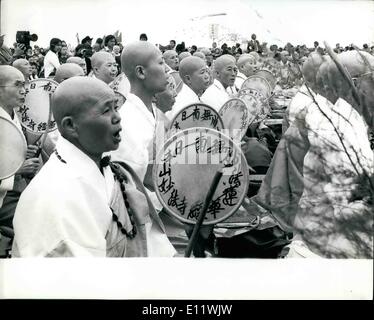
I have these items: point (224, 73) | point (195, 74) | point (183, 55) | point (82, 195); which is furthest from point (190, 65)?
point (82, 195)

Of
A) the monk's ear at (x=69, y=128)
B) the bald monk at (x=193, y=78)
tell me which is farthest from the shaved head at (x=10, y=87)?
the bald monk at (x=193, y=78)

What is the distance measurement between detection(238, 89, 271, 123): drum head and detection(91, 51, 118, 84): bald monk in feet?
4.28

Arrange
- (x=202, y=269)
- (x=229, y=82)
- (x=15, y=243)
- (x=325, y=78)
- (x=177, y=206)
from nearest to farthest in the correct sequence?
(x=325, y=78) < (x=15, y=243) < (x=177, y=206) < (x=202, y=269) < (x=229, y=82)

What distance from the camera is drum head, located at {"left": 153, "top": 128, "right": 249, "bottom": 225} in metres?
3.90

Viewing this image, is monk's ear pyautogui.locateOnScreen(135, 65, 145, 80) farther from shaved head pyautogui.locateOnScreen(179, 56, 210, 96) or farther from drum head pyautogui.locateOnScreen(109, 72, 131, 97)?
shaved head pyautogui.locateOnScreen(179, 56, 210, 96)

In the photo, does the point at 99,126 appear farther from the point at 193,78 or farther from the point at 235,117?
the point at 193,78

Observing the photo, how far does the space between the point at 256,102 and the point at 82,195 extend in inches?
128

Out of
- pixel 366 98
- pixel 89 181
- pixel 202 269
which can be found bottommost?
pixel 202 269

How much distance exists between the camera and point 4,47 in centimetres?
468

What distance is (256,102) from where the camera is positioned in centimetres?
657

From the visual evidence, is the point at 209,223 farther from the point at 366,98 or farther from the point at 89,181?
the point at 366,98

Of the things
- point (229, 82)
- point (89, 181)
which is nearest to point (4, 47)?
point (89, 181)

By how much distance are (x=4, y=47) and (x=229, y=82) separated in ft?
10.8

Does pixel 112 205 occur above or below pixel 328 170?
below
